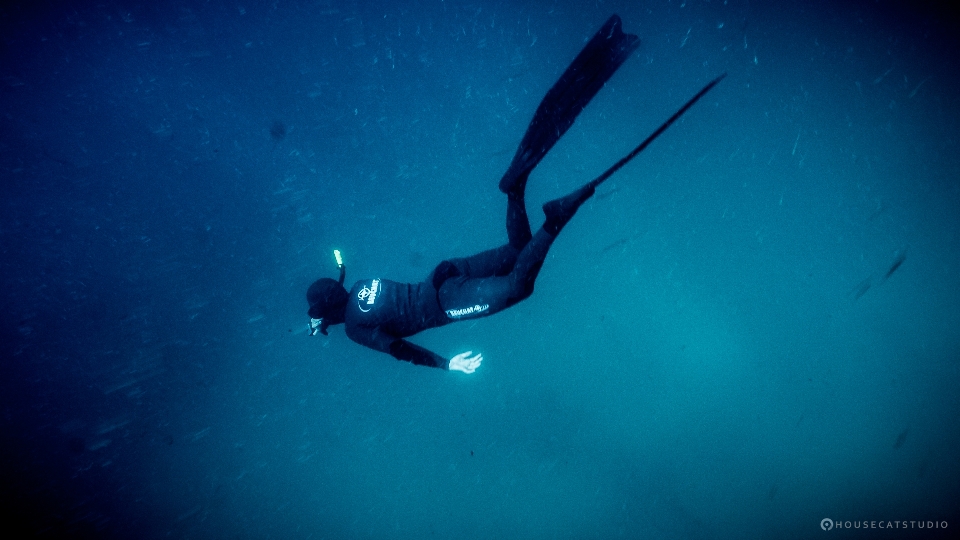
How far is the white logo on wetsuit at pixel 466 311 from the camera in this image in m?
3.18

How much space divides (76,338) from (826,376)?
42.8 feet

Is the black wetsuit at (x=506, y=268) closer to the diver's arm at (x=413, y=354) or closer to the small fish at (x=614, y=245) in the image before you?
the diver's arm at (x=413, y=354)

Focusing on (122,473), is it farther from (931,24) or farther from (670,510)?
(931,24)

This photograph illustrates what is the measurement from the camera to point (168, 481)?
643 cm

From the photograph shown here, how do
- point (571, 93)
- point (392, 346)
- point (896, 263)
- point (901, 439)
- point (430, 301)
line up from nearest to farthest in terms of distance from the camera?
point (571, 93) → point (392, 346) → point (430, 301) → point (896, 263) → point (901, 439)

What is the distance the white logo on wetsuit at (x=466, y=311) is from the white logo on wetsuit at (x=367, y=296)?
0.77 m

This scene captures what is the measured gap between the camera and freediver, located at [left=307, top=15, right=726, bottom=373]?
281 cm

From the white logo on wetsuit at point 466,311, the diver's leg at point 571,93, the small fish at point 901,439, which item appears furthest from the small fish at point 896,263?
the white logo on wetsuit at point 466,311

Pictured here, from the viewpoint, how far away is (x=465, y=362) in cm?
318

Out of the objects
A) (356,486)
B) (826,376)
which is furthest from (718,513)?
(356,486)

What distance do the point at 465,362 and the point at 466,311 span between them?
0.49 meters

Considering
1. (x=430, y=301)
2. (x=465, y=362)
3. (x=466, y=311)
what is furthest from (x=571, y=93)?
(x=465, y=362)

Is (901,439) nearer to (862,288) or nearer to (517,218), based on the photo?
(862,288)

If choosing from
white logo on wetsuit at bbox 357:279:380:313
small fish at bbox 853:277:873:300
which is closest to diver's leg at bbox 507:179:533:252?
white logo on wetsuit at bbox 357:279:380:313
